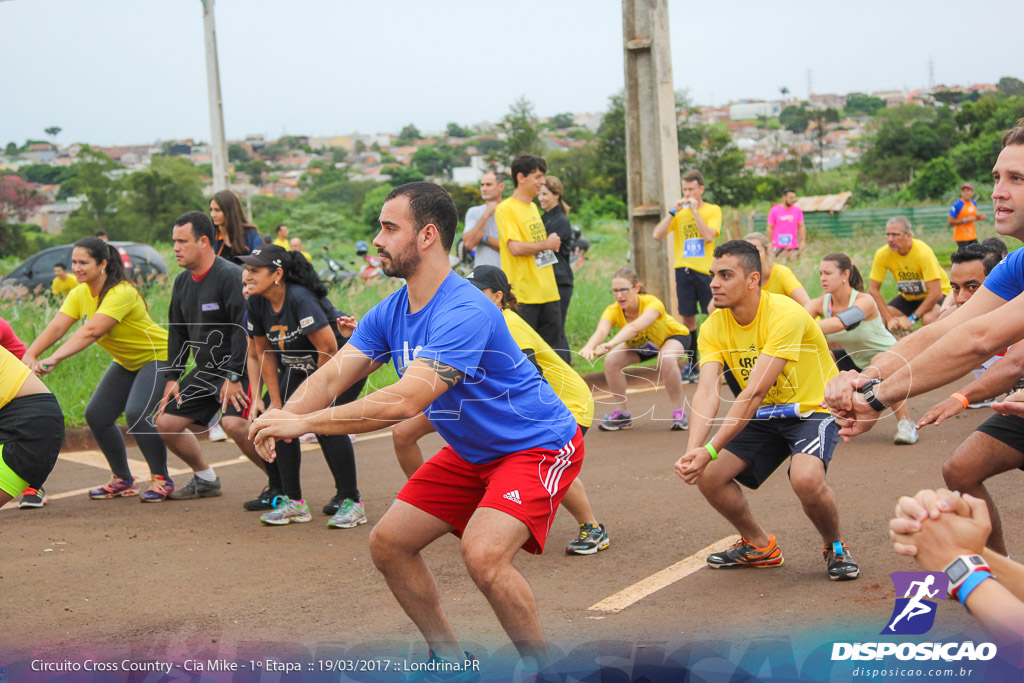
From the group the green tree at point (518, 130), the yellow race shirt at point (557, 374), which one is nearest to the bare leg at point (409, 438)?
the yellow race shirt at point (557, 374)

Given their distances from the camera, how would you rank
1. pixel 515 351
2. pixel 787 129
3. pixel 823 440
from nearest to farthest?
1. pixel 515 351
2. pixel 823 440
3. pixel 787 129

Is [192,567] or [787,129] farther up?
[787,129]

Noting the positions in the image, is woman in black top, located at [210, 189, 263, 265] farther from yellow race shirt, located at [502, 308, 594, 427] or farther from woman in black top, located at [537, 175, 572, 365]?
yellow race shirt, located at [502, 308, 594, 427]

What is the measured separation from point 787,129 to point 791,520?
→ 96.9 meters

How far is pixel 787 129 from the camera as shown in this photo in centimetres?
9769

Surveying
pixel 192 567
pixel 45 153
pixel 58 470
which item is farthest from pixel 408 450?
pixel 45 153

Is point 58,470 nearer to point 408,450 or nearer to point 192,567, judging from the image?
point 192,567

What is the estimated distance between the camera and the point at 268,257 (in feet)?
21.7

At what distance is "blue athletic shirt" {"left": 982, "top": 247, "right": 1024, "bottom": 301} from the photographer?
4152mm

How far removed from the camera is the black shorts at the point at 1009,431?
4527 millimetres

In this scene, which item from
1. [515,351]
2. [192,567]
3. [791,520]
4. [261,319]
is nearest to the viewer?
[515,351]

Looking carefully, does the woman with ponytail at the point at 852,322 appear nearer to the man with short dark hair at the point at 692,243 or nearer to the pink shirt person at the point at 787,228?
the man with short dark hair at the point at 692,243

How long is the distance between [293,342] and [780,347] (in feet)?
10.5

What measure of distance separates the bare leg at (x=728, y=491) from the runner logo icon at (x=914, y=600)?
2400mm
